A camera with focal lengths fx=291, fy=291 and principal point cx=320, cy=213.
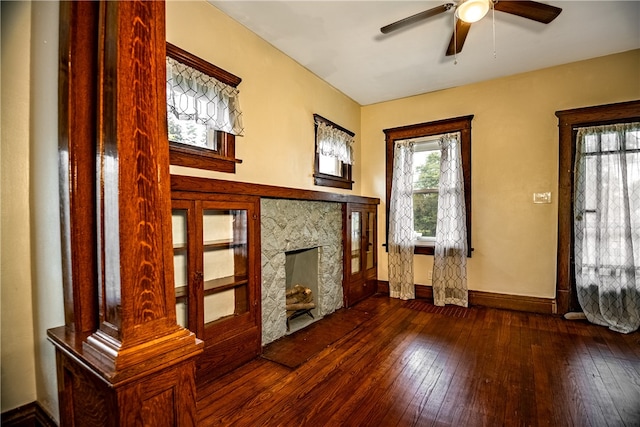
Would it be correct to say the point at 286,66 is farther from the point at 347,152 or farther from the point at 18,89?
the point at 18,89

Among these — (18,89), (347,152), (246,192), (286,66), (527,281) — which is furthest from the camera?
(347,152)

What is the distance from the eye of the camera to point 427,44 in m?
2.92

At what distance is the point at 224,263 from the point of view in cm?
230

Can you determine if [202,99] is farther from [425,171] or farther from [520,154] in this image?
[520,154]

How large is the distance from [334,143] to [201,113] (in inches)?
75.7

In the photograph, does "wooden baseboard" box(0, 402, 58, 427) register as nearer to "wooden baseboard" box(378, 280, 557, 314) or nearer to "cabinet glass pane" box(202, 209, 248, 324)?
"cabinet glass pane" box(202, 209, 248, 324)

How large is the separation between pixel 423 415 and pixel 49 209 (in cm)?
224

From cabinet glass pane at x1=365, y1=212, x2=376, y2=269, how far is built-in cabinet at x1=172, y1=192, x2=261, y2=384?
2.13m

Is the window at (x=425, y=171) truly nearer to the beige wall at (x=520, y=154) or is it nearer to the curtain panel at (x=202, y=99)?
the beige wall at (x=520, y=154)

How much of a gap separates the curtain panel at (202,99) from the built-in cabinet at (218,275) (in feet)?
2.02

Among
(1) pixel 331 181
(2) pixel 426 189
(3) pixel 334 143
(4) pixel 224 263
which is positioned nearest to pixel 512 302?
(2) pixel 426 189

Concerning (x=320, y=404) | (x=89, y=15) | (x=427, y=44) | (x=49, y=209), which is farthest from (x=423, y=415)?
(x=427, y=44)

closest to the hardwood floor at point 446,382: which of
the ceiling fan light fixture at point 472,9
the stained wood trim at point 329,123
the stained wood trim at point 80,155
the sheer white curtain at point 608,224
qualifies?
the sheer white curtain at point 608,224

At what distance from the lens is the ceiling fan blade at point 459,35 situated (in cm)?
230
